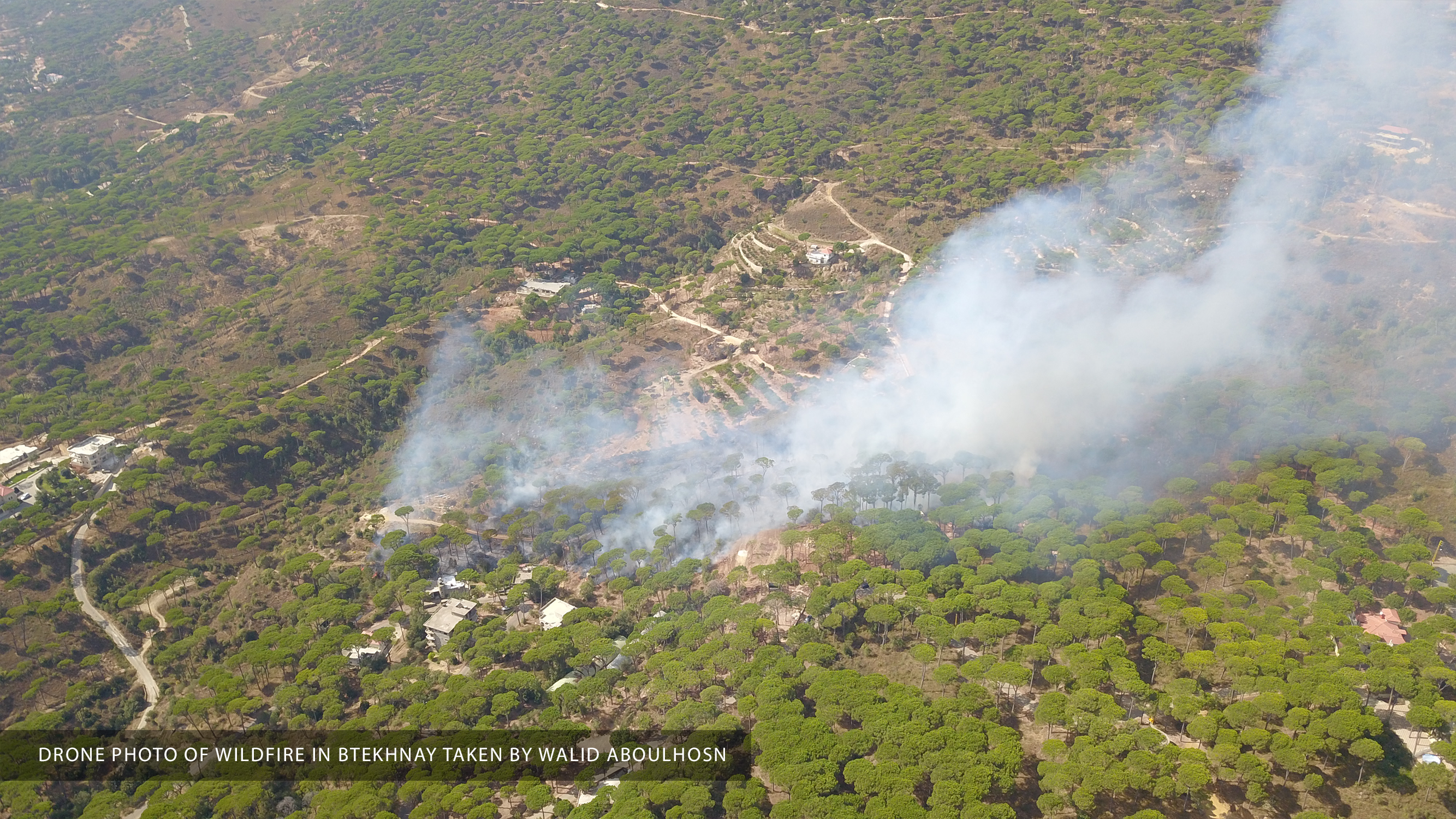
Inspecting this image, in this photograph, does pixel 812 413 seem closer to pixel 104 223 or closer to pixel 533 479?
pixel 533 479

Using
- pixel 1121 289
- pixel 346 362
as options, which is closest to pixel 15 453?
pixel 346 362

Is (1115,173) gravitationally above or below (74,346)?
above

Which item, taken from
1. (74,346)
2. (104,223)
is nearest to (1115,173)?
(74,346)

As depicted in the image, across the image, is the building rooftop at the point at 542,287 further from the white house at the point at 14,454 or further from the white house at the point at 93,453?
the white house at the point at 14,454

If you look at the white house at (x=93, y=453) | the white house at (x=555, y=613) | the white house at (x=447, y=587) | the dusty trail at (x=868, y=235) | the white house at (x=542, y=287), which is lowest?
the white house at (x=447, y=587)

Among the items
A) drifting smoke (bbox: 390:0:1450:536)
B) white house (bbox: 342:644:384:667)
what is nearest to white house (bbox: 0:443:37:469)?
drifting smoke (bbox: 390:0:1450:536)

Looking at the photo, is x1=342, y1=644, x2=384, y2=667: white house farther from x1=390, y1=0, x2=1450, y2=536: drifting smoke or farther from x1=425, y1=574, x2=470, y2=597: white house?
x1=390, y1=0, x2=1450, y2=536: drifting smoke

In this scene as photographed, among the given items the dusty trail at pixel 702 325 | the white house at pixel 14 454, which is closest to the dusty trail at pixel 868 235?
the dusty trail at pixel 702 325
